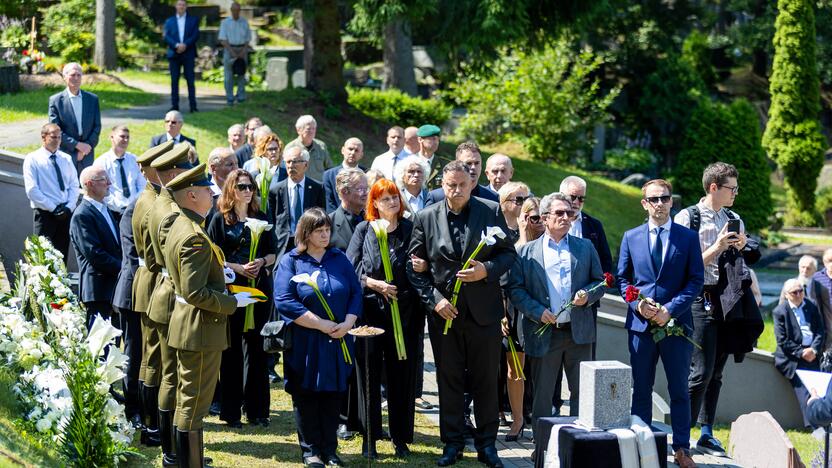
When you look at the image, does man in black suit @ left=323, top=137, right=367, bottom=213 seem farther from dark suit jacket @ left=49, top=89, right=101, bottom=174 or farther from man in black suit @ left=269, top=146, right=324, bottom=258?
dark suit jacket @ left=49, top=89, right=101, bottom=174

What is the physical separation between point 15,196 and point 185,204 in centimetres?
570

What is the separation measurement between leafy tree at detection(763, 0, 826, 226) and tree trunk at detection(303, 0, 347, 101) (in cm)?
1712

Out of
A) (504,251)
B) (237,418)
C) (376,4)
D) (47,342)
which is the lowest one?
(237,418)

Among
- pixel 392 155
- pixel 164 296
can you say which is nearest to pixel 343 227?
pixel 164 296

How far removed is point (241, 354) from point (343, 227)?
1300mm

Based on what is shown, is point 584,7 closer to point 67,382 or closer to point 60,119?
point 60,119

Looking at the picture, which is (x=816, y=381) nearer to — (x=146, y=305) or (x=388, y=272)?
(x=388, y=272)

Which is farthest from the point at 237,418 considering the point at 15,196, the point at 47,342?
the point at 15,196

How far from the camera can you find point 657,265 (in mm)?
7992

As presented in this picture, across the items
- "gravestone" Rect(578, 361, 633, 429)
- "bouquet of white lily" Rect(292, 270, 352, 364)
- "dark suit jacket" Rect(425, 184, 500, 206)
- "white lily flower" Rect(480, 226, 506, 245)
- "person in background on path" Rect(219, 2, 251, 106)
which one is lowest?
"gravestone" Rect(578, 361, 633, 429)

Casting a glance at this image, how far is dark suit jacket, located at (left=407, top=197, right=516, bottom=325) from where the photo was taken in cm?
768

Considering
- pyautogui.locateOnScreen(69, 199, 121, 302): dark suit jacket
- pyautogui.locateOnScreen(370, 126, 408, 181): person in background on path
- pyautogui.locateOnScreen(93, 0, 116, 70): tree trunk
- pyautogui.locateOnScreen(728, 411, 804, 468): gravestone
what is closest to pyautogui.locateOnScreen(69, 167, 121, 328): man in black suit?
pyautogui.locateOnScreen(69, 199, 121, 302): dark suit jacket

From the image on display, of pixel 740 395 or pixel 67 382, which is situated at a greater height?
pixel 67 382

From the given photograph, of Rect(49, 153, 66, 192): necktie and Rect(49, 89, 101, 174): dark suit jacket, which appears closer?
Rect(49, 153, 66, 192): necktie
